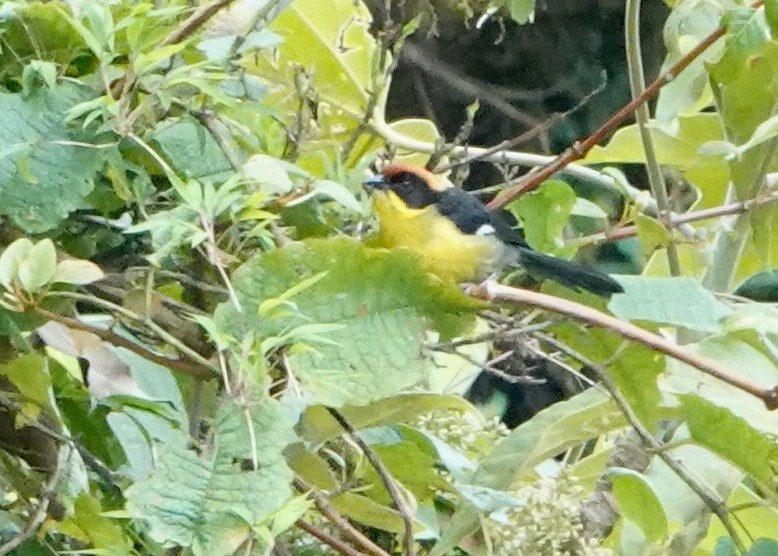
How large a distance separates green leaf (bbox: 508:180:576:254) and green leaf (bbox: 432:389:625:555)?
3.9 inches

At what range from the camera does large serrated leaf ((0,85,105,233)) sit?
1.65 ft

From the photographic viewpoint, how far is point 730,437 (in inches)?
23.8

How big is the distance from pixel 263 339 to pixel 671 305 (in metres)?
0.24

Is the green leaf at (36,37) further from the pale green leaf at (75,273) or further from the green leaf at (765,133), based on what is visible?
the green leaf at (765,133)

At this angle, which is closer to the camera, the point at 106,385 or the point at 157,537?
the point at 157,537

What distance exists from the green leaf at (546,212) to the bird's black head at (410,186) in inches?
8.1

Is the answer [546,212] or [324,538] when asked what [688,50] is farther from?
[324,538]

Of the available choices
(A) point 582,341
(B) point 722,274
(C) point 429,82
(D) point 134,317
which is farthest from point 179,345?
(C) point 429,82

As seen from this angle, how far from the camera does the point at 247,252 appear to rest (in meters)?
0.56

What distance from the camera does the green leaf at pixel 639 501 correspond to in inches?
25.4

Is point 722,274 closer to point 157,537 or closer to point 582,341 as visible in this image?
point 582,341

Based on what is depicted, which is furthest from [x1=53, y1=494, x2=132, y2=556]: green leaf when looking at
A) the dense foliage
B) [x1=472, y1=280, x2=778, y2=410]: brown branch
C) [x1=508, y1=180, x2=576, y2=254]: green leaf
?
[x1=508, y1=180, x2=576, y2=254]: green leaf

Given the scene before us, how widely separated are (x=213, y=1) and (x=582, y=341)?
28cm

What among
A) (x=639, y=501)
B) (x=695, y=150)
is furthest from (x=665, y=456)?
(x=695, y=150)
